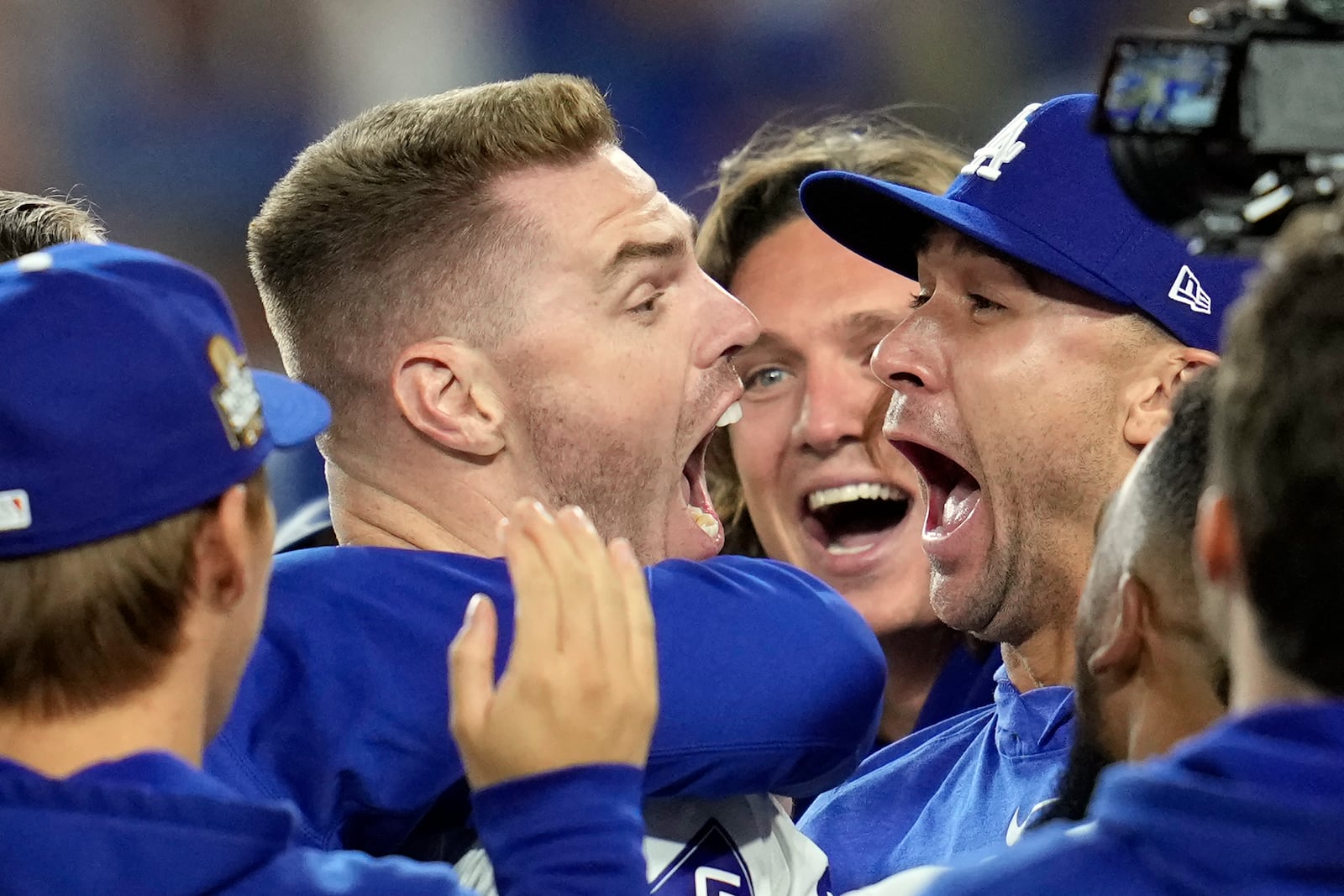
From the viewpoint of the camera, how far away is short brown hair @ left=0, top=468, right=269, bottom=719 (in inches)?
50.8

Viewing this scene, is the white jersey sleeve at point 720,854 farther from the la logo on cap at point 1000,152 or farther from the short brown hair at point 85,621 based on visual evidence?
the la logo on cap at point 1000,152

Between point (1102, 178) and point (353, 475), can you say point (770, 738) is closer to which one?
point (353, 475)

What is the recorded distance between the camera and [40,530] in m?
1.29

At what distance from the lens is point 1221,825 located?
1032 millimetres

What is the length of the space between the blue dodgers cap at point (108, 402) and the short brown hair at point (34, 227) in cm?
81

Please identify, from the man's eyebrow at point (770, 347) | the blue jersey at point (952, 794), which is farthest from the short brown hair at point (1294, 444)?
the man's eyebrow at point (770, 347)

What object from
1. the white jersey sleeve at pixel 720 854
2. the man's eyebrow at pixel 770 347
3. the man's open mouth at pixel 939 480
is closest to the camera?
the white jersey sleeve at pixel 720 854

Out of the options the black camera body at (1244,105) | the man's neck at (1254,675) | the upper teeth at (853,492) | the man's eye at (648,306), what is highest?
the black camera body at (1244,105)

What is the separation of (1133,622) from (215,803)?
0.75 metres

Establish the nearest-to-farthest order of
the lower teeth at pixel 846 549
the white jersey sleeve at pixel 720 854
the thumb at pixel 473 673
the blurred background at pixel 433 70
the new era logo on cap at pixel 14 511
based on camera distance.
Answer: the new era logo on cap at pixel 14 511
the thumb at pixel 473 673
the white jersey sleeve at pixel 720 854
the lower teeth at pixel 846 549
the blurred background at pixel 433 70

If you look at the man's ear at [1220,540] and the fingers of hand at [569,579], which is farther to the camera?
the fingers of hand at [569,579]

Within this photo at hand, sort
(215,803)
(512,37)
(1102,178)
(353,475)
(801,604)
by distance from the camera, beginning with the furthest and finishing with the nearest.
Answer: (512,37) → (1102,178) → (353,475) → (801,604) → (215,803)

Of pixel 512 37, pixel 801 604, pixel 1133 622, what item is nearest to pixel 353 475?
pixel 801 604

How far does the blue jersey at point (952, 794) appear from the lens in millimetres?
2123
